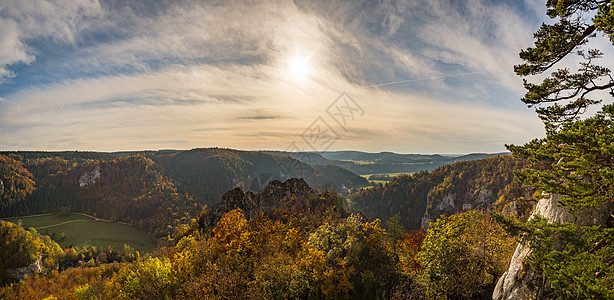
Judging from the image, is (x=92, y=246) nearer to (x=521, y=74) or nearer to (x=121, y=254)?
(x=121, y=254)

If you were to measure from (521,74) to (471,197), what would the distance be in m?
142

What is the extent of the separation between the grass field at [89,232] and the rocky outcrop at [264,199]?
5004 inches

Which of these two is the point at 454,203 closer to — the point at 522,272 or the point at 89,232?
the point at 522,272

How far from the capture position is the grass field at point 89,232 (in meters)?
140

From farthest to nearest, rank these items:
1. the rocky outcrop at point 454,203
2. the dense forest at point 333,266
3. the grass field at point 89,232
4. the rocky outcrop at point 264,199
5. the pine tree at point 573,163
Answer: the grass field at point 89,232 → the rocky outcrop at point 454,203 → the rocky outcrop at point 264,199 → the dense forest at point 333,266 → the pine tree at point 573,163

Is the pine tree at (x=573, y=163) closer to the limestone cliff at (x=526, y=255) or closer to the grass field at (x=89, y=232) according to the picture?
the limestone cliff at (x=526, y=255)

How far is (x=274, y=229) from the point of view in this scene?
28.2 meters

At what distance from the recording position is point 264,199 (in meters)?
42.9

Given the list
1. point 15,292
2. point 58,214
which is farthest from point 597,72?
point 58,214

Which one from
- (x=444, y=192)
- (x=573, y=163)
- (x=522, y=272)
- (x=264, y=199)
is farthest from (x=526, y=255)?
(x=444, y=192)

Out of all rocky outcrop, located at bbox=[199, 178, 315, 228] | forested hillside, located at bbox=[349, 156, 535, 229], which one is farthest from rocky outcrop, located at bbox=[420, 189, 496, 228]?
rocky outcrop, located at bbox=[199, 178, 315, 228]

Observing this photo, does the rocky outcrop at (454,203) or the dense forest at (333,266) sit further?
the rocky outcrop at (454,203)

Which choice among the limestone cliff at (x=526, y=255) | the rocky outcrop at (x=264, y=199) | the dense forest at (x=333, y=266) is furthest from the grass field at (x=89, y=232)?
the limestone cliff at (x=526, y=255)

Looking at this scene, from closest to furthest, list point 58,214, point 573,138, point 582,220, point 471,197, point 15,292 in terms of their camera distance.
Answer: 1. point 573,138
2. point 582,220
3. point 15,292
4. point 471,197
5. point 58,214
